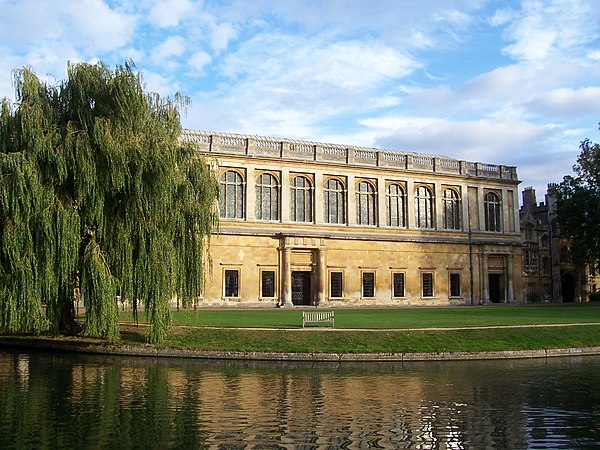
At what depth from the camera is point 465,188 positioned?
50.3 meters

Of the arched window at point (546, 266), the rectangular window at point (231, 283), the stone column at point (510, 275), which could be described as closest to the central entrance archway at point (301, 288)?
the rectangular window at point (231, 283)

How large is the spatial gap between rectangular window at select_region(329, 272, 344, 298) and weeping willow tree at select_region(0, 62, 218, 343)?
22487mm

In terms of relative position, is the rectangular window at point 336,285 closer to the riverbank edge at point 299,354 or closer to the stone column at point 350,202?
the stone column at point 350,202

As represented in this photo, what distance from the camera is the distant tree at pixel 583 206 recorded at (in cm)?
4993

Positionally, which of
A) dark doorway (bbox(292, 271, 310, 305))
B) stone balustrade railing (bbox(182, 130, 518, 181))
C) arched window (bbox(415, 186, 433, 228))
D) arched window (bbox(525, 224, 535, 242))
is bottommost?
dark doorway (bbox(292, 271, 310, 305))

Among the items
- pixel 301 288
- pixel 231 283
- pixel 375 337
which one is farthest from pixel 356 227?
pixel 375 337

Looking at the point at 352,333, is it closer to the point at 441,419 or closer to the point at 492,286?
the point at 441,419

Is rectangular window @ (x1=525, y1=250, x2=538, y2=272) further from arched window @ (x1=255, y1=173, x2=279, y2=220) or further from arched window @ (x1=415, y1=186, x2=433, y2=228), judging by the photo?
arched window @ (x1=255, y1=173, x2=279, y2=220)

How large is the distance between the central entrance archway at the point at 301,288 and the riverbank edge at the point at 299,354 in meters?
23.3

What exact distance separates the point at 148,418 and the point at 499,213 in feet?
146

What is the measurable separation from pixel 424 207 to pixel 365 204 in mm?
5044

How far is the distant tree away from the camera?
49.9m

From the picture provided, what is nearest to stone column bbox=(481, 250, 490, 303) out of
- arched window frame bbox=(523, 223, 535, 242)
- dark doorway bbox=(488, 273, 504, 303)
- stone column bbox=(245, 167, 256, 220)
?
dark doorway bbox=(488, 273, 504, 303)

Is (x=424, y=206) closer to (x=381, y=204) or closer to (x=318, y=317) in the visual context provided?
(x=381, y=204)
